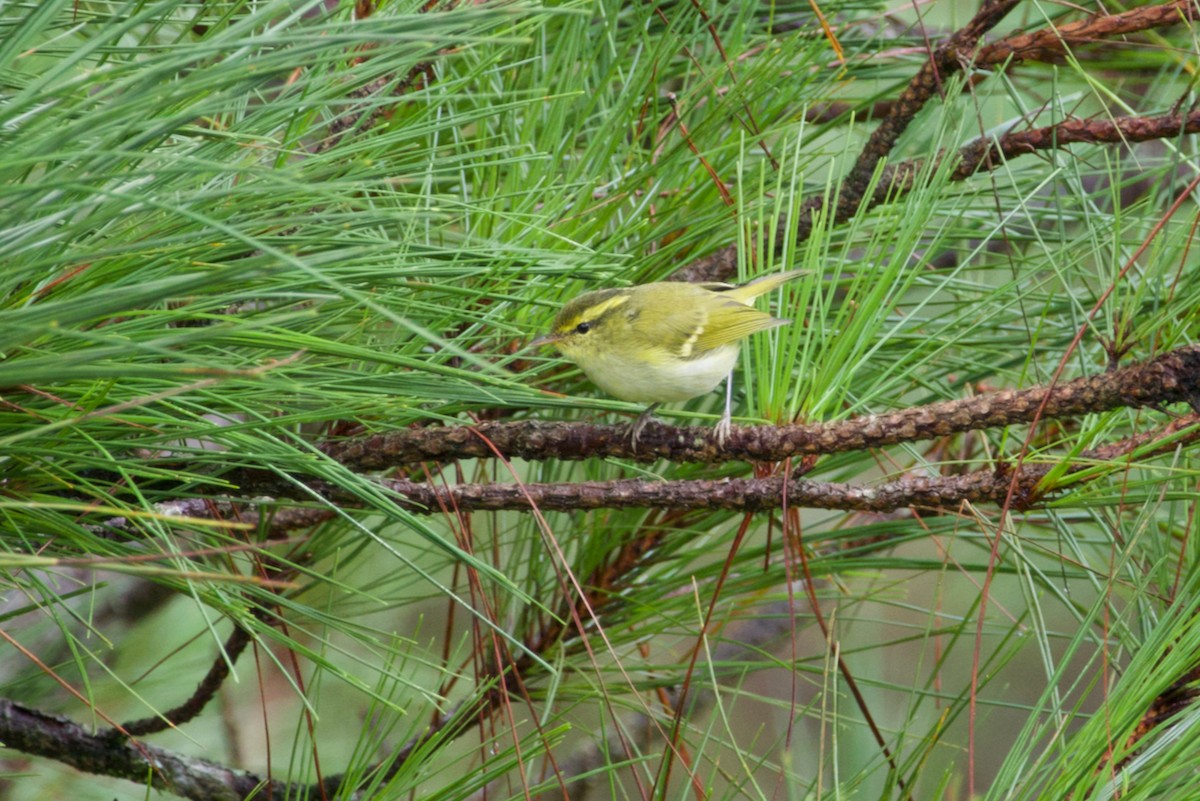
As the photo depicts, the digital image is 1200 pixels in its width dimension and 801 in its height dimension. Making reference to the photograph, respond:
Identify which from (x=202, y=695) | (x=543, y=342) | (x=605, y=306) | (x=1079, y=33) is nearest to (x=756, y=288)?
(x=605, y=306)

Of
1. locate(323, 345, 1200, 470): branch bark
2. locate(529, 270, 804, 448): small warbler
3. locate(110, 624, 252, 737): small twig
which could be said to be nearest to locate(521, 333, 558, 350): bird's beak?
locate(529, 270, 804, 448): small warbler

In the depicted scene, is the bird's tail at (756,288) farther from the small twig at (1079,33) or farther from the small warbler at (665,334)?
the small twig at (1079,33)

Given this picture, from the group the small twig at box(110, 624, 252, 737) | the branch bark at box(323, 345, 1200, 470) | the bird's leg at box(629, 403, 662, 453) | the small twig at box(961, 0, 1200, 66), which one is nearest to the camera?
the branch bark at box(323, 345, 1200, 470)

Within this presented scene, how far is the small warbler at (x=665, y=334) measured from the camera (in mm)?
1602

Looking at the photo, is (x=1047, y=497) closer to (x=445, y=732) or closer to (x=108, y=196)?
(x=445, y=732)

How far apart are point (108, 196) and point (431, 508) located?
0.57m

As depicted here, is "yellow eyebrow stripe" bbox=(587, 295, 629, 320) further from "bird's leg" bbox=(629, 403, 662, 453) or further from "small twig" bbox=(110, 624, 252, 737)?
"small twig" bbox=(110, 624, 252, 737)

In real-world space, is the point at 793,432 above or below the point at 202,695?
above

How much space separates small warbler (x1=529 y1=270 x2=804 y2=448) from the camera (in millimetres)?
1602

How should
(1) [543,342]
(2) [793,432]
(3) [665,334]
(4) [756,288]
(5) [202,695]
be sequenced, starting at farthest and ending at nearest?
(3) [665,334] < (4) [756,288] < (5) [202,695] < (1) [543,342] < (2) [793,432]

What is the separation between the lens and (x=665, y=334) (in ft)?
6.01

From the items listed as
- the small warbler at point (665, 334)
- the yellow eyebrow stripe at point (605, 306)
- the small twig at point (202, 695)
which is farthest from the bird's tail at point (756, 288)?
the small twig at point (202, 695)

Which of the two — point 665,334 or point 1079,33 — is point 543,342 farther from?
point 1079,33

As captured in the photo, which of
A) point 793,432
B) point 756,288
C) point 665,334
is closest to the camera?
point 793,432
